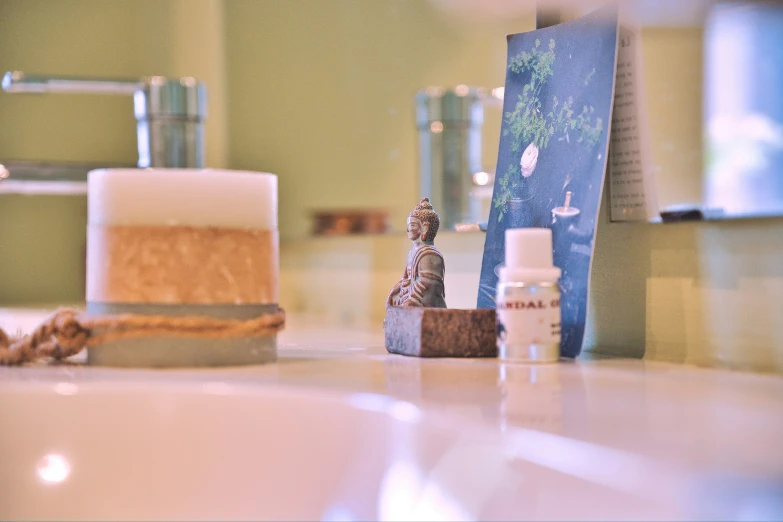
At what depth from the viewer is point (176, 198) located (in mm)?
541

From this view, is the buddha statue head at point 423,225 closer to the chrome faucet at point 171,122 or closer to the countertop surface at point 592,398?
the countertop surface at point 592,398

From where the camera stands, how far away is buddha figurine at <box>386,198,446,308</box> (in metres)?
0.63

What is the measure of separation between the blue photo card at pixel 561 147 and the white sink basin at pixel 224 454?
224 mm

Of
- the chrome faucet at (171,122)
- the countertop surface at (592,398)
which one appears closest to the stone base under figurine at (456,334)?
the countertop surface at (592,398)

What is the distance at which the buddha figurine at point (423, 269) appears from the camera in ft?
2.06

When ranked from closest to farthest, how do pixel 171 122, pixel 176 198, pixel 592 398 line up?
pixel 592 398, pixel 176 198, pixel 171 122

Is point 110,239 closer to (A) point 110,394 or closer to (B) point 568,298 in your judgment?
(A) point 110,394

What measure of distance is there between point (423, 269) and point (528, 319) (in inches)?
3.9

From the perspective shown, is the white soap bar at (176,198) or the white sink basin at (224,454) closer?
the white sink basin at (224,454)

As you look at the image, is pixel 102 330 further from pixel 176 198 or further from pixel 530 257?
pixel 530 257

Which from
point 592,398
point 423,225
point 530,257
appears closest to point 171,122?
point 423,225

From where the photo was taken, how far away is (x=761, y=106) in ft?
1.66

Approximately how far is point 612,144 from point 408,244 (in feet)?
1.26

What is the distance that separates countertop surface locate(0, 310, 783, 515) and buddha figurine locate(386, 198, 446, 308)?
0.04 m
